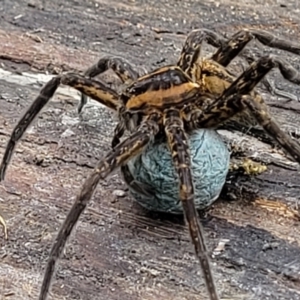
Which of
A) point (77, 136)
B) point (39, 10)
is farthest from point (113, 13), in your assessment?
point (77, 136)

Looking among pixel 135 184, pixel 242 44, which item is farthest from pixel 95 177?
pixel 242 44

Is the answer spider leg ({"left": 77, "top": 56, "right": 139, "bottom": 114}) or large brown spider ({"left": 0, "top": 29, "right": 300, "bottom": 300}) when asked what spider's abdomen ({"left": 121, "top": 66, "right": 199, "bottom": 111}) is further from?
spider leg ({"left": 77, "top": 56, "right": 139, "bottom": 114})

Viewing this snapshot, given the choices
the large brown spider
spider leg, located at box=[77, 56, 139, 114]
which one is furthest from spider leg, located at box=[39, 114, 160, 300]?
spider leg, located at box=[77, 56, 139, 114]

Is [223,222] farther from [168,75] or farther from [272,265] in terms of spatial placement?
[168,75]

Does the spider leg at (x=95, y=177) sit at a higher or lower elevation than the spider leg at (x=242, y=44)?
lower

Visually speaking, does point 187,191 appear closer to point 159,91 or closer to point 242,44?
point 159,91

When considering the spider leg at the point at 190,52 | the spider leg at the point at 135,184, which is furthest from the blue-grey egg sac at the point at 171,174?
the spider leg at the point at 190,52

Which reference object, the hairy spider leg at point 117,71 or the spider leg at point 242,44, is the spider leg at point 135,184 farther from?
the spider leg at point 242,44
